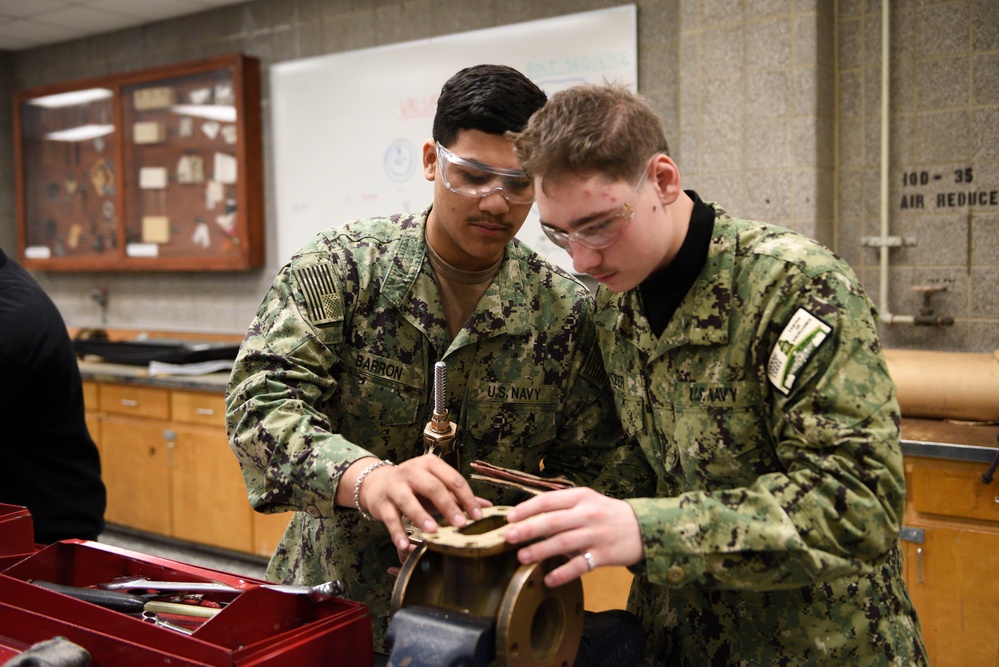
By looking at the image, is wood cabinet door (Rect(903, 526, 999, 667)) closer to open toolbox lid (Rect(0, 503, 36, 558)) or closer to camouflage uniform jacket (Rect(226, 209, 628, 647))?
camouflage uniform jacket (Rect(226, 209, 628, 647))

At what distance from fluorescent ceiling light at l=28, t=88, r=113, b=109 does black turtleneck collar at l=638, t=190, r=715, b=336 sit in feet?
17.1

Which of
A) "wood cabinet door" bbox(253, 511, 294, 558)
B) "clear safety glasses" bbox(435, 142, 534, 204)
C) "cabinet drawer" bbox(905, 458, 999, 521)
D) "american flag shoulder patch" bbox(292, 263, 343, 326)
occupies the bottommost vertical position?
"wood cabinet door" bbox(253, 511, 294, 558)

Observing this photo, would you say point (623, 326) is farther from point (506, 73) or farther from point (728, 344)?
point (506, 73)

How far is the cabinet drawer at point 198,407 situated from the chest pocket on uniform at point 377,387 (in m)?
2.65

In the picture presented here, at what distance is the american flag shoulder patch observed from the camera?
62.3 inches

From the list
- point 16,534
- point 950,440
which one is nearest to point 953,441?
point 950,440

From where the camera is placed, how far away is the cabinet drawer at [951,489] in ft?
8.30

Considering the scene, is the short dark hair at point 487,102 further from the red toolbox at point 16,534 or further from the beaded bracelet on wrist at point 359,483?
the red toolbox at point 16,534

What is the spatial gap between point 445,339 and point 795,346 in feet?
2.37

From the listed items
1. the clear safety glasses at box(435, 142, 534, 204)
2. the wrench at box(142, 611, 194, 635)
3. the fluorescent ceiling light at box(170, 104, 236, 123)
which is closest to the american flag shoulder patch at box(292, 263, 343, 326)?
the clear safety glasses at box(435, 142, 534, 204)

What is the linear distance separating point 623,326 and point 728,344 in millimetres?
219

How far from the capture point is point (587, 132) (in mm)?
1178

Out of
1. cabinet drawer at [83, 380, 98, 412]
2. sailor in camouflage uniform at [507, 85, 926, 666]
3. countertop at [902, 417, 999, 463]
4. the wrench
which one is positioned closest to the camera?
sailor in camouflage uniform at [507, 85, 926, 666]

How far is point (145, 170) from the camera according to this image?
5.52 meters
